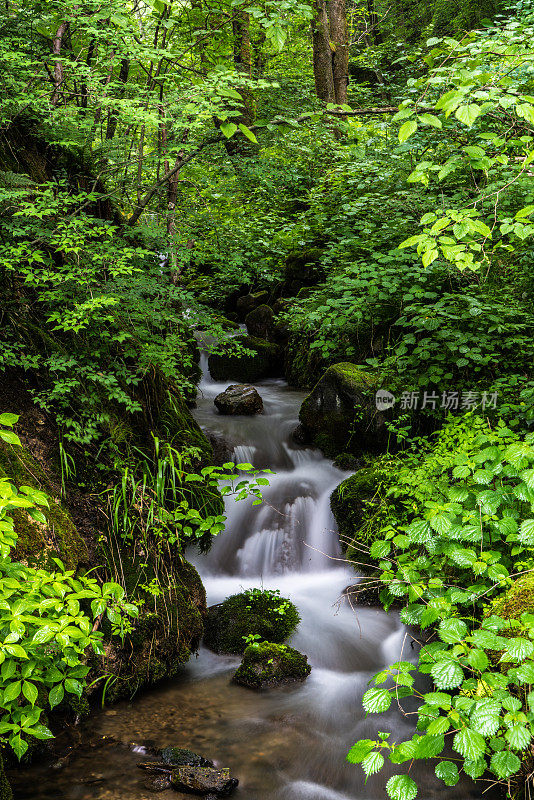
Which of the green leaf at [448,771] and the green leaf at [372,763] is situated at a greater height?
the green leaf at [372,763]

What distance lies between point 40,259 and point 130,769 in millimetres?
3018

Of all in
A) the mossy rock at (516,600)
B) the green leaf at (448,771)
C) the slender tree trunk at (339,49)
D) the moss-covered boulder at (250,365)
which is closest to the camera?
the green leaf at (448,771)

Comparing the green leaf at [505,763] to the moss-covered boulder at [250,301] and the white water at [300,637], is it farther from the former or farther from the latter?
the moss-covered boulder at [250,301]

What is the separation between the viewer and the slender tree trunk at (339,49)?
1136cm

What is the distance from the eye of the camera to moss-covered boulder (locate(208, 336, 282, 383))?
9367 mm

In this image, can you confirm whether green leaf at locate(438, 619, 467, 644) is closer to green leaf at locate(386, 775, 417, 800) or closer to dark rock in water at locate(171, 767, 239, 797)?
green leaf at locate(386, 775, 417, 800)

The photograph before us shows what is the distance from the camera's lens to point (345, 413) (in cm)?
623

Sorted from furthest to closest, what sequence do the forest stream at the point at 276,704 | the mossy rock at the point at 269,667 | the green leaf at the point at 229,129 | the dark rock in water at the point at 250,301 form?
1. the dark rock in water at the point at 250,301
2. the mossy rock at the point at 269,667
3. the forest stream at the point at 276,704
4. the green leaf at the point at 229,129

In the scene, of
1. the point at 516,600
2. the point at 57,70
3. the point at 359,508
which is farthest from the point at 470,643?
the point at 57,70

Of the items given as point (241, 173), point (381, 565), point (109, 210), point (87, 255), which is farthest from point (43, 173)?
point (381, 565)

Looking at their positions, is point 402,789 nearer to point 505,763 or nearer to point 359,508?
point 505,763

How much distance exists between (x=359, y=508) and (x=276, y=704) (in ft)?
6.92

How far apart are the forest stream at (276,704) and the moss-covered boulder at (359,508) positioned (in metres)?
0.21

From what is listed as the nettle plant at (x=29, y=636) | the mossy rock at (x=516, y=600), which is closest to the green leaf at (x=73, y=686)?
the nettle plant at (x=29, y=636)
